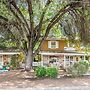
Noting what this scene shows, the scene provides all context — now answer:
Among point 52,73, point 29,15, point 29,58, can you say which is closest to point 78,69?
point 52,73

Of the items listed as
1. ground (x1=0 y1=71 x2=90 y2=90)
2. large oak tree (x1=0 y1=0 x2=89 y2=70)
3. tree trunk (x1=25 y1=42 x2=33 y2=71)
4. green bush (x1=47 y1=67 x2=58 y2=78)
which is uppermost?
large oak tree (x1=0 y1=0 x2=89 y2=70)

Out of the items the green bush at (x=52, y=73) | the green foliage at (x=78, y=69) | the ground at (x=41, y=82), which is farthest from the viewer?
the green foliage at (x=78, y=69)

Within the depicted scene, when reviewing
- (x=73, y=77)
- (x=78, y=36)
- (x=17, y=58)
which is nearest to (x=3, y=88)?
(x=73, y=77)

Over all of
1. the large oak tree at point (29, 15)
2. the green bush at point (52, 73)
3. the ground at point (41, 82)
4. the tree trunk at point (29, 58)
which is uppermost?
the large oak tree at point (29, 15)

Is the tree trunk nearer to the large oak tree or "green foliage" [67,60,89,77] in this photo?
the large oak tree

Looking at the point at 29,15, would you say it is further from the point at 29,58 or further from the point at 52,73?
the point at 52,73

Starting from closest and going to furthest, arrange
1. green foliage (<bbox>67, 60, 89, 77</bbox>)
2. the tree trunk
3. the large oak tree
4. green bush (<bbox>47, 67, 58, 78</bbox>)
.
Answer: green bush (<bbox>47, 67, 58, 78</bbox>)
green foliage (<bbox>67, 60, 89, 77</bbox>)
the large oak tree
the tree trunk

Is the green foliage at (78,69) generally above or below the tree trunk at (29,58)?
below

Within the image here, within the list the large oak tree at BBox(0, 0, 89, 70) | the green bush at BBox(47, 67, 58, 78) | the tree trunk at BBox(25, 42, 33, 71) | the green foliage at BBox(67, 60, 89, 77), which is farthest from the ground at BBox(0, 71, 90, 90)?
the large oak tree at BBox(0, 0, 89, 70)

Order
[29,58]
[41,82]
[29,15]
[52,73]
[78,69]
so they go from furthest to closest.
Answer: [29,58] → [29,15] → [78,69] → [52,73] → [41,82]

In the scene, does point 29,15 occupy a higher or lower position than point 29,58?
higher

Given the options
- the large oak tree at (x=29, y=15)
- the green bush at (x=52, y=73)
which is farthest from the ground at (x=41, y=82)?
the large oak tree at (x=29, y=15)

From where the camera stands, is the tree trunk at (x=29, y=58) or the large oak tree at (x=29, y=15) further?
the tree trunk at (x=29, y=58)

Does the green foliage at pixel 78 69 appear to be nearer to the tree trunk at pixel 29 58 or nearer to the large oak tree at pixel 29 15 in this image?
the tree trunk at pixel 29 58
